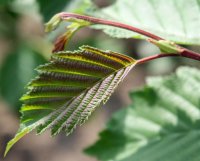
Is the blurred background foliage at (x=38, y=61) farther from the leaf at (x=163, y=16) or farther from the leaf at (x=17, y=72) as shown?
the leaf at (x=163, y=16)

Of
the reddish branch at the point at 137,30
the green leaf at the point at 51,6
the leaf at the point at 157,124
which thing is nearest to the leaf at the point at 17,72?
the green leaf at the point at 51,6

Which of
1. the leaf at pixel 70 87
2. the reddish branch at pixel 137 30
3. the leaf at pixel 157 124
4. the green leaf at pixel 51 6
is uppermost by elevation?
the green leaf at pixel 51 6

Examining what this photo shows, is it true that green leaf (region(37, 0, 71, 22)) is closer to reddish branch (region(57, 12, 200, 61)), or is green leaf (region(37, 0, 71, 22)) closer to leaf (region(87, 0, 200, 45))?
leaf (region(87, 0, 200, 45))

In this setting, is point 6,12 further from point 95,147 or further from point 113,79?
point 113,79

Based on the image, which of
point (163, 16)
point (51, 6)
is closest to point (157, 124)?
point (163, 16)

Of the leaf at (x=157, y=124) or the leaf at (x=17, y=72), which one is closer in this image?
the leaf at (x=157, y=124)

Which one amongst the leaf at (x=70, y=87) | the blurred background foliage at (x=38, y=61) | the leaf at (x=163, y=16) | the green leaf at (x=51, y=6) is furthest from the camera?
the blurred background foliage at (x=38, y=61)

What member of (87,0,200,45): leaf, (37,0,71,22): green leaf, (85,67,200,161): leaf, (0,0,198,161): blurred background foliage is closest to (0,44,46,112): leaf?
(0,0,198,161): blurred background foliage

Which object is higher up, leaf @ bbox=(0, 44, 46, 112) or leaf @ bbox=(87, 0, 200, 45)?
leaf @ bbox=(87, 0, 200, 45)
